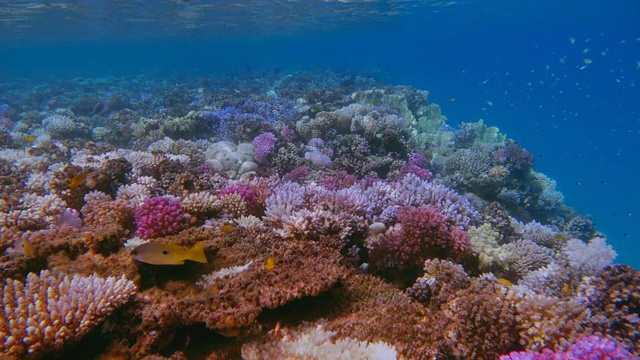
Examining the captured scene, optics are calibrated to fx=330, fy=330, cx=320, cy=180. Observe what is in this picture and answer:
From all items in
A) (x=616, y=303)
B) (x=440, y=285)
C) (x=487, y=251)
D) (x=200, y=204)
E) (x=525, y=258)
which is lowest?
(x=525, y=258)

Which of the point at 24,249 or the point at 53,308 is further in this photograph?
the point at 24,249

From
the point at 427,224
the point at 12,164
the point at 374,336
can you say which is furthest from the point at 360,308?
the point at 12,164

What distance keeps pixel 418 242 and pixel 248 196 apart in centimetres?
300

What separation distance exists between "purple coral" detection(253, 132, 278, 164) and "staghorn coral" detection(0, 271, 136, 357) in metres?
6.91

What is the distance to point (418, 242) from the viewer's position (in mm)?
4754

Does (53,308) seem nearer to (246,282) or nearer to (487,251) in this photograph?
(246,282)

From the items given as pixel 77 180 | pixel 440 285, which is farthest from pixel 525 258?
pixel 77 180

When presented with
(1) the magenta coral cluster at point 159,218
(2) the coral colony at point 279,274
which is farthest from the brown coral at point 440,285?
(1) the magenta coral cluster at point 159,218

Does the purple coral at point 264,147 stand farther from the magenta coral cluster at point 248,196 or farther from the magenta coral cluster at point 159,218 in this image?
the magenta coral cluster at point 159,218

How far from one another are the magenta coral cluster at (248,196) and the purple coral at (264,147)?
13.0 feet

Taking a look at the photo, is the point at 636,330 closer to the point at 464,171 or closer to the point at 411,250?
the point at 411,250

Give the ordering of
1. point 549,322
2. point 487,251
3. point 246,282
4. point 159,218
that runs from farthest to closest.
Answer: point 487,251
point 159,218
point 246,282
point 549,322

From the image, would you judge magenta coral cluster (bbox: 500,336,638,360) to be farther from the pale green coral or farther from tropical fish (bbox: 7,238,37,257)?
tropical fish (bbox: 7,238,37,257)

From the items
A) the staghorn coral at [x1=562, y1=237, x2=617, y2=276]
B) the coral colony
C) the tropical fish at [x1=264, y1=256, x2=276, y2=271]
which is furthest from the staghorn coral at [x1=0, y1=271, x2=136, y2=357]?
the staghorn coral at [x1=562, y1=237, x2=617, y2=276]
